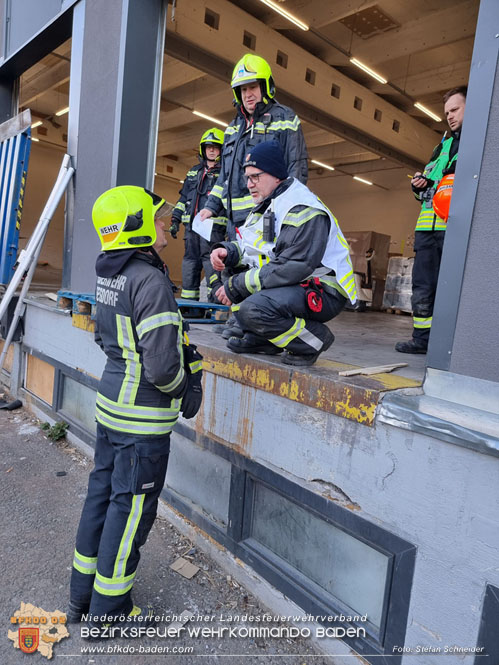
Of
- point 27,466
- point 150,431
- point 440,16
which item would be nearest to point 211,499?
point 150,431

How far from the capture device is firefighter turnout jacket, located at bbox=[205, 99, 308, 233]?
3.35 metres

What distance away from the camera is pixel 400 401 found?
1.85 meters

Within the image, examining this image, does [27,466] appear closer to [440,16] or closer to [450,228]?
[450,228]

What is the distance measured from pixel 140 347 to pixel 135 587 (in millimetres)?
1441

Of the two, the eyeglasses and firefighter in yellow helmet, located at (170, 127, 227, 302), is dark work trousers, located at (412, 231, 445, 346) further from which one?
firefighter in yellow helmet, located at (170, 127, 227, 302)

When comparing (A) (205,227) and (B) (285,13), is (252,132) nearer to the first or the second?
(A) (205,227)

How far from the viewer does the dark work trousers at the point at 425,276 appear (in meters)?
3.40

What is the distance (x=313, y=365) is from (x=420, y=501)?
868 mm

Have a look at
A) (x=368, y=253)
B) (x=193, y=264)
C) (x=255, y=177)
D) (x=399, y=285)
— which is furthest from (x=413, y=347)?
(x=368, y=253)

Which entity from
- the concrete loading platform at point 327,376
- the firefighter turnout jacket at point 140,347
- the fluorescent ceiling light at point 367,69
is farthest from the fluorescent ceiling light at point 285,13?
the firefighter turnout jacket at point 140,347

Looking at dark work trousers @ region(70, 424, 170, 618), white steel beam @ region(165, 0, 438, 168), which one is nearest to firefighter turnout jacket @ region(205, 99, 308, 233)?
dark work trousers @ region(70, 424, 170, 618)

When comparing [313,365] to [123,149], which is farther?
[123,149]

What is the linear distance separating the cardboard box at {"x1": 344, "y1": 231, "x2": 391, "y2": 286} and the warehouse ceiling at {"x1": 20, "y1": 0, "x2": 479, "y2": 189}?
231 centimetres

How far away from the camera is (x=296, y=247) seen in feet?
7.55
